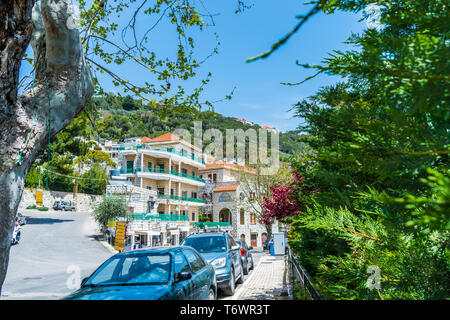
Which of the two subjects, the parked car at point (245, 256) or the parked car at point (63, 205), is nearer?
the parked car at point (245, 256)

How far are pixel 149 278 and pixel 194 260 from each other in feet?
4.96

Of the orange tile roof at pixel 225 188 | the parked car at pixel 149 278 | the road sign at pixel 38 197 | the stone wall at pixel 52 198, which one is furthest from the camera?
the orange tile roof at pixel 225 188

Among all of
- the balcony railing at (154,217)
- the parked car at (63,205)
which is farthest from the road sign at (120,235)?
the parked car at (63,205)

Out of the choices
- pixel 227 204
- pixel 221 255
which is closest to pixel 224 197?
pixel 227 204

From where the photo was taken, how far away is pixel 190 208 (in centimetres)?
4809

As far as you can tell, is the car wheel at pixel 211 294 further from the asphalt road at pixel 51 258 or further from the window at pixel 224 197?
the window at pixel 224 197

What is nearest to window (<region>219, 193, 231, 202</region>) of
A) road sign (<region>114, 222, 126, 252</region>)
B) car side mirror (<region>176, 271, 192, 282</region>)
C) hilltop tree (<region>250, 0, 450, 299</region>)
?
road sign (<region>114, 222, 126, 252</region>)

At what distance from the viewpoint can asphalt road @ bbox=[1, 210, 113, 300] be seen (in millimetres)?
11539

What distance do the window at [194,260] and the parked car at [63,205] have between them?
4833 centimetres

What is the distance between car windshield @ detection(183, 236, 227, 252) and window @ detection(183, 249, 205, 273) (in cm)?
330

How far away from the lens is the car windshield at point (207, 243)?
33.5ft

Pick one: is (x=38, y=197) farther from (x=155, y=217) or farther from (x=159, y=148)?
(x=155, y=217)
